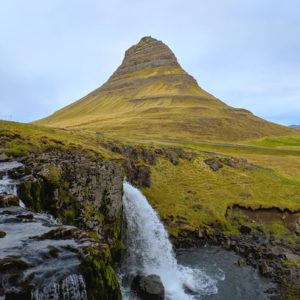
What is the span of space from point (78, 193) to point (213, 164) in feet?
152

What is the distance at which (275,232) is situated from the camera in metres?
39.3

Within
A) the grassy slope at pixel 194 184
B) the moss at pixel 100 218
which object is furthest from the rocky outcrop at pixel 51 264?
the grassy slope at pixel 194 184

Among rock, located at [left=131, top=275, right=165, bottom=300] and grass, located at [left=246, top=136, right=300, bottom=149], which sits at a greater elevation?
grass, located at [left=246, top=136, right=300, bottom=149]

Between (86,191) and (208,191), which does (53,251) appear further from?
(208,191)

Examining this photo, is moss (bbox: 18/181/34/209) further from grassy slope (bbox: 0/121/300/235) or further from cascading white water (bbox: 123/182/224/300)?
grassy slope (bbox: 0/121/300/235)

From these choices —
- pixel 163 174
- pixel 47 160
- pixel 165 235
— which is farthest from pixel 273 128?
pixel 47 160

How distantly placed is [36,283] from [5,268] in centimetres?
140

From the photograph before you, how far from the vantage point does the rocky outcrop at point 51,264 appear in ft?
31.3

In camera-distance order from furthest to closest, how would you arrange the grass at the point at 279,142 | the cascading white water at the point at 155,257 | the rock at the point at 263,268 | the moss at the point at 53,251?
the grass at the point at 279,142, the rock at the point at 263,268, the cascading white water at the point at 155,257, the moss at the point at 53,251

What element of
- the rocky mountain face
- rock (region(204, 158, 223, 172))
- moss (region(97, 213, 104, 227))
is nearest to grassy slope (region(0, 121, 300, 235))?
rock (region(204, 158, 223, 172))

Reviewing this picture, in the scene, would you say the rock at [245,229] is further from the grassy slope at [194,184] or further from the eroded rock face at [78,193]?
the eroded rock face at [78,193]

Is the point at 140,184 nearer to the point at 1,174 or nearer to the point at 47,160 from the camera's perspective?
the point at 47,160

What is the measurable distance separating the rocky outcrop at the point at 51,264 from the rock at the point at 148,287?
10.6 metres

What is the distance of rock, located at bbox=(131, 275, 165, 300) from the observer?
2186 centimetres
